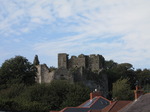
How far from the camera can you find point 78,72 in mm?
73812

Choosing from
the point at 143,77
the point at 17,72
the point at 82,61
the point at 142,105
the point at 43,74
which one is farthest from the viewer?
the point at 143,77

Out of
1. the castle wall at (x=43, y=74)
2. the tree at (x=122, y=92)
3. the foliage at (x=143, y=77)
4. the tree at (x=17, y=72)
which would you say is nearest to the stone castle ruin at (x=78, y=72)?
the castle wall at (x=43, y=74)

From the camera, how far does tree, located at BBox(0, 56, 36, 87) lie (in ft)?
227

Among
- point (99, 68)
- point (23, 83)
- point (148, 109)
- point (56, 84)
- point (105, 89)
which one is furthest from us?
point (99, 68)

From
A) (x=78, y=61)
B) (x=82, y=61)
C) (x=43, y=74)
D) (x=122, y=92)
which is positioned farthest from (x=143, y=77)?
(x=43, y=74)

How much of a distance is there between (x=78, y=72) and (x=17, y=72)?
1092cm

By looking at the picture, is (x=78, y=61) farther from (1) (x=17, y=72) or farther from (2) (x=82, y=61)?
(1) (x=17, y=72)

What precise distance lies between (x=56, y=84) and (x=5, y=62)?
13.0 meters

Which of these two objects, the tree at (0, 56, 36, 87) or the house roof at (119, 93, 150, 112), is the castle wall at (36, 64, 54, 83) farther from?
the house roof at (119, 93, 150, 112)

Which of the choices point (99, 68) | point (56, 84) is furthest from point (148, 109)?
point (99, 68)

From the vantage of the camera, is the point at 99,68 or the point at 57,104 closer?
the point at 57,104

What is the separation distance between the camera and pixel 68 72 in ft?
238

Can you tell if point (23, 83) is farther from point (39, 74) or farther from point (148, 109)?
point (148, 109)

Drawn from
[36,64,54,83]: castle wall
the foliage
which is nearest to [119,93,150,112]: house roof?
[36,64,54,83]: castle wall
